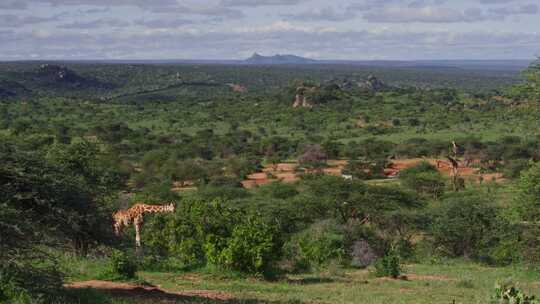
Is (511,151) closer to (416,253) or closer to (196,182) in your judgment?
(196,182)

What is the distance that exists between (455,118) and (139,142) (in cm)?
3617

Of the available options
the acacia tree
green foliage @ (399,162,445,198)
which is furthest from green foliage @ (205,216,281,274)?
green foliage @ (399,162,445,198)

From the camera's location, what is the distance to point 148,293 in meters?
11.6

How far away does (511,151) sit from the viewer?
180 ft

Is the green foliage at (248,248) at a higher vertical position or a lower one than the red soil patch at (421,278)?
higher

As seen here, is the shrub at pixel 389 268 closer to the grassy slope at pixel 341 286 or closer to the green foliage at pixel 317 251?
the grassy slope at pixel 341 286

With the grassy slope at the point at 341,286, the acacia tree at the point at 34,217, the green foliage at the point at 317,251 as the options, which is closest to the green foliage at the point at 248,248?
the grassy slope at the point at 341,286

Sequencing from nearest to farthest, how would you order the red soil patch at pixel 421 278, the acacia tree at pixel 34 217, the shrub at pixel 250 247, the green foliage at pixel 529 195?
the acacia tree at pixel 34 217 < the shrub at pixel 250 247 < the red soil patch at pixel 421 278 < the green foliage at pixel 529 195

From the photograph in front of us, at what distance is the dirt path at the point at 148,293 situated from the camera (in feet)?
36.7

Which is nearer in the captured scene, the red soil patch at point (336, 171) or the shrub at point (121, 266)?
the shrub at point (121, 266)

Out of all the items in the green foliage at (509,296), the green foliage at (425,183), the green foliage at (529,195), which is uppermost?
the green foliage at (509,296)

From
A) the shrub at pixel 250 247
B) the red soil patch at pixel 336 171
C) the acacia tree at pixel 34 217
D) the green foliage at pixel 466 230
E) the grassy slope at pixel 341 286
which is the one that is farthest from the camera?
the red soil patch at pixel 336 171

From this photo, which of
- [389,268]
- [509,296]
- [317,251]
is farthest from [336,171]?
[509,296]

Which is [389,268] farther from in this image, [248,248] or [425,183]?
[425,183]
